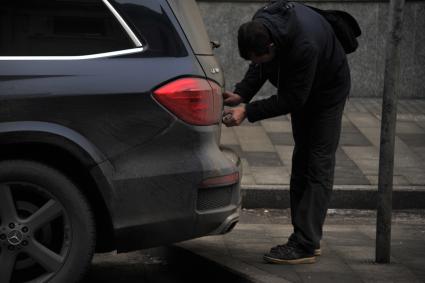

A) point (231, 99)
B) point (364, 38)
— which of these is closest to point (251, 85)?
point (231, 99)

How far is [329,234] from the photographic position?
24.0 feet

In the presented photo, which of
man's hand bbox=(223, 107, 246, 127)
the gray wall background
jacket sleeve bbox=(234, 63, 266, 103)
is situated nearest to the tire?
man's hand bbox=(223, 107, 246, 127)

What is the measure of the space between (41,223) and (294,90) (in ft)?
5.01

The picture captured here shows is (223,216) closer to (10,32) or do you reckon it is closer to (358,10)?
(10,32)

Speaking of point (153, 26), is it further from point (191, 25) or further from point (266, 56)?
point (266, 56)

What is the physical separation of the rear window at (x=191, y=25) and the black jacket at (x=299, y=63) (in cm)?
38

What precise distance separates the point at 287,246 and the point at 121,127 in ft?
4.79

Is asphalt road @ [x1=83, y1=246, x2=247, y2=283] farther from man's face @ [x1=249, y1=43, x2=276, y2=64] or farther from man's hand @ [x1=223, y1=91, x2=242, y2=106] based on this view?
man's face @ [x1=249, y1=43, x2=276, y2=64]

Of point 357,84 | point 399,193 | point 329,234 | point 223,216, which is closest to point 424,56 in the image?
point 357,84

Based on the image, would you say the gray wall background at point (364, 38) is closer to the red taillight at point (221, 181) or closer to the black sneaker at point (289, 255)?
the black sneaker at point (289, 255)

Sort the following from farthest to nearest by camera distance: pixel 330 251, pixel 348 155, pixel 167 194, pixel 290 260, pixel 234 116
→ pixel 348 155
pixel 330 251
pixel 290 260
pixel 234 116
pixel 167 194

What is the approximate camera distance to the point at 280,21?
5887 millimetres

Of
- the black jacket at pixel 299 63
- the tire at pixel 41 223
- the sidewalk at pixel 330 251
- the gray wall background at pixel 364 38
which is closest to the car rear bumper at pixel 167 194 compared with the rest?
the tire at pixel 41 223

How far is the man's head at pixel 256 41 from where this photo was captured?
5785mm
